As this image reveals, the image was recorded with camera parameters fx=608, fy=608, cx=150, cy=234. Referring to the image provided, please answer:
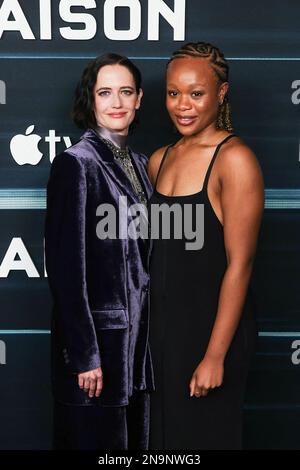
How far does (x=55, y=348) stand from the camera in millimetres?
1759

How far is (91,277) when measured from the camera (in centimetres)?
169

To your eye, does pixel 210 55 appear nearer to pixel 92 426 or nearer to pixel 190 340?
pixel 190 340

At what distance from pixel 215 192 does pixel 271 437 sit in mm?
1092

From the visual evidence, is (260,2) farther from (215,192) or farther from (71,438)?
(71,438)

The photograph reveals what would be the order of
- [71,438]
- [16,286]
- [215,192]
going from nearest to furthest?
1. [215,192]
2. [71,438]
3. [16,286]

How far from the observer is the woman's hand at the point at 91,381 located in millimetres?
1682

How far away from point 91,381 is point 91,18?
3.87 feet

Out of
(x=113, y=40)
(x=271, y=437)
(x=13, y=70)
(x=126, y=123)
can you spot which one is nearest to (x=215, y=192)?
(x=126, y=123)

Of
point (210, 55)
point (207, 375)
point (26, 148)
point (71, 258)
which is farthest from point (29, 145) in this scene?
point (207, 375)

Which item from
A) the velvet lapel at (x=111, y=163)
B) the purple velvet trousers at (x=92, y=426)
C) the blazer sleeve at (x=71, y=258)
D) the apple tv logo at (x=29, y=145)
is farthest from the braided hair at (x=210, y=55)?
the purple velvet trousers at (x=92, y=426)

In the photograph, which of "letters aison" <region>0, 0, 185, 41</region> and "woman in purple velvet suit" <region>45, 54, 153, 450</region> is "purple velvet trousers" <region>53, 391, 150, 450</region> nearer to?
"woman in purple velvet suit" <region>45, 54, 153, 450</region>

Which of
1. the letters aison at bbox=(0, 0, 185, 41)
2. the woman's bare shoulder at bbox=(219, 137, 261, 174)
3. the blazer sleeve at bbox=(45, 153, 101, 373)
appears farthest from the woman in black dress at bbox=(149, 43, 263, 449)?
the letters aison at bbox=(0, 0, 185, 41)

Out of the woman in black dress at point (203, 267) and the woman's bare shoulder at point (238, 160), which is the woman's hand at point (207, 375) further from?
the woman's bare shoulder at point (238, 160)

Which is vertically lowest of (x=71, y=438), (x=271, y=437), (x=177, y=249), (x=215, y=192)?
(x=271, y=437)
